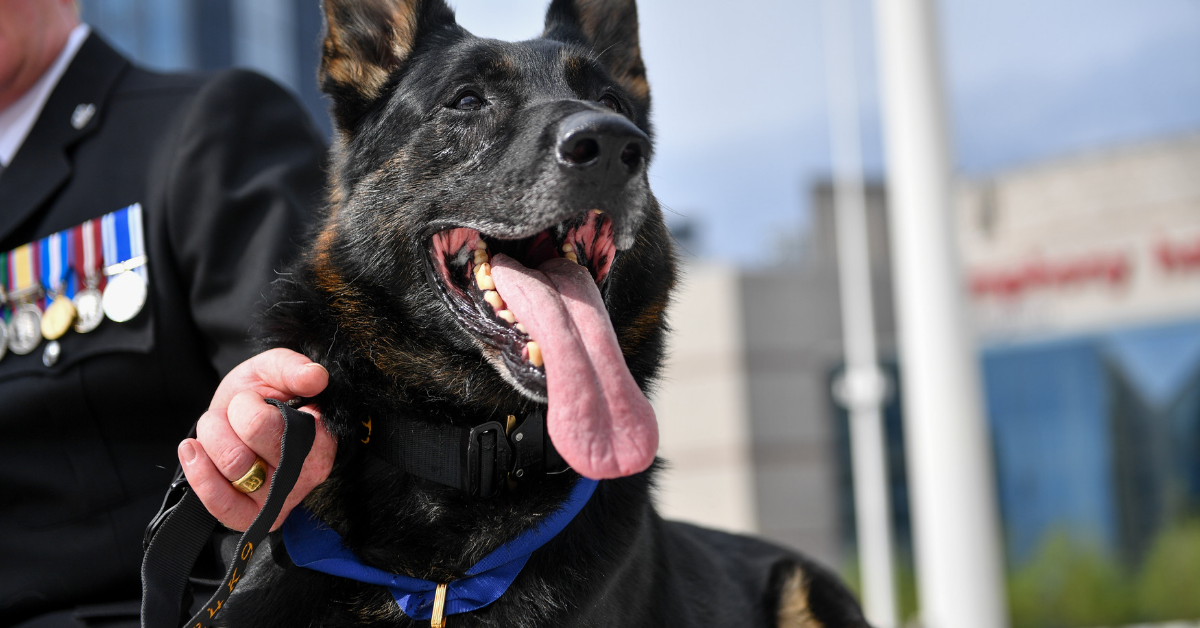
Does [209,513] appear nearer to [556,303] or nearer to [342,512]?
[342,512]

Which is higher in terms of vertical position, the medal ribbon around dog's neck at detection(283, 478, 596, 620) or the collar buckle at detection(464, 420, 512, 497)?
the collar buckle at detection(464, 420, 512, 497)

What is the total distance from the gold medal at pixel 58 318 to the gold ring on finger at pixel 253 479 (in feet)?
2.78

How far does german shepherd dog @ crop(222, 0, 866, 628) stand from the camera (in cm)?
188

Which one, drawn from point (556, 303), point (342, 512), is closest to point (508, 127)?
point (556, 303)

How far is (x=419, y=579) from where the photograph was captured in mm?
1878

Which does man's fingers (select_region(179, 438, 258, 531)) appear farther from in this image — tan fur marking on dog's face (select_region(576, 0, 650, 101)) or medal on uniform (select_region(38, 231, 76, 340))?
tan fur marking on dog's face (select_region(576, 0, 650, 101))

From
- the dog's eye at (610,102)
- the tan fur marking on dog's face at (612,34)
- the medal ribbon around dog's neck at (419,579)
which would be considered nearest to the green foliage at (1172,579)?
the tan fur marking on dog's face at (612,34)

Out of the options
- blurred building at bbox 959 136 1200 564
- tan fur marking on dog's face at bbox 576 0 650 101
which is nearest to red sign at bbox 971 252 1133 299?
blurred building at bbox 959 136 1200 564

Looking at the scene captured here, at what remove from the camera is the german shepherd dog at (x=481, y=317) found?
6.17ft

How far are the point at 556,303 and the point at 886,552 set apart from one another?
66.8 ft

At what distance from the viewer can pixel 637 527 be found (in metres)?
2.11

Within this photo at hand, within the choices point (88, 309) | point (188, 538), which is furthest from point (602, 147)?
point (88, 309)

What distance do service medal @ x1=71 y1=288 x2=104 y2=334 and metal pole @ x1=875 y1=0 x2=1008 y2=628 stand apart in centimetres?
489

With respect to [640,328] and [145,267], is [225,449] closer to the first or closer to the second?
[145,267]
